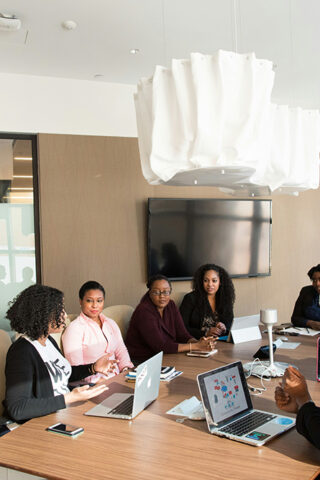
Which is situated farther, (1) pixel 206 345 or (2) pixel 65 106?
(2) pixel 65 106

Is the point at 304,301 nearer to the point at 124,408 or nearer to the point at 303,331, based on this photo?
the point at 303,331

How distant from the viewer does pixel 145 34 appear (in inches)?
155

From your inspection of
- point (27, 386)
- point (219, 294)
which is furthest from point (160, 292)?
point (27, 386)

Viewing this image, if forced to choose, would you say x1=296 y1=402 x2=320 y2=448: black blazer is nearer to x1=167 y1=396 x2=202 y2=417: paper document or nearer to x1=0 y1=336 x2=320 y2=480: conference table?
x1=0 y1=336 x2=320 y2=480: conference table

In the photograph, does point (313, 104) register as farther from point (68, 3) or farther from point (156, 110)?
point (156, 110)

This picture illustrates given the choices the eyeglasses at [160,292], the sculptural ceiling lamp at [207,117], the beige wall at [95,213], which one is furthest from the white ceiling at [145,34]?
the eyeglasses at [160,292]

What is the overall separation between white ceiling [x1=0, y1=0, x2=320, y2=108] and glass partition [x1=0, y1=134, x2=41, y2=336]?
2.54 ft

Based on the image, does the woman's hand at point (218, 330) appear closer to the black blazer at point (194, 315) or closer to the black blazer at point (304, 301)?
the black blazer at point (194, 315)

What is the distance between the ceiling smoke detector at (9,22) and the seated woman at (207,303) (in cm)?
246

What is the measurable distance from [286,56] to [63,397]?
362 centimetres

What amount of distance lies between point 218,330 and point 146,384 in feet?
5.44

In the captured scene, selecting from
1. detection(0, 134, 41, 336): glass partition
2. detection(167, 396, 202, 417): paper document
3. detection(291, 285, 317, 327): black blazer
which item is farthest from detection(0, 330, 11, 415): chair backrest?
detection(291, 285, 317, 327): black blazer

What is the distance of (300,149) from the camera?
249 centimetres

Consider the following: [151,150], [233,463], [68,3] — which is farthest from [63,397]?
[68,3]
